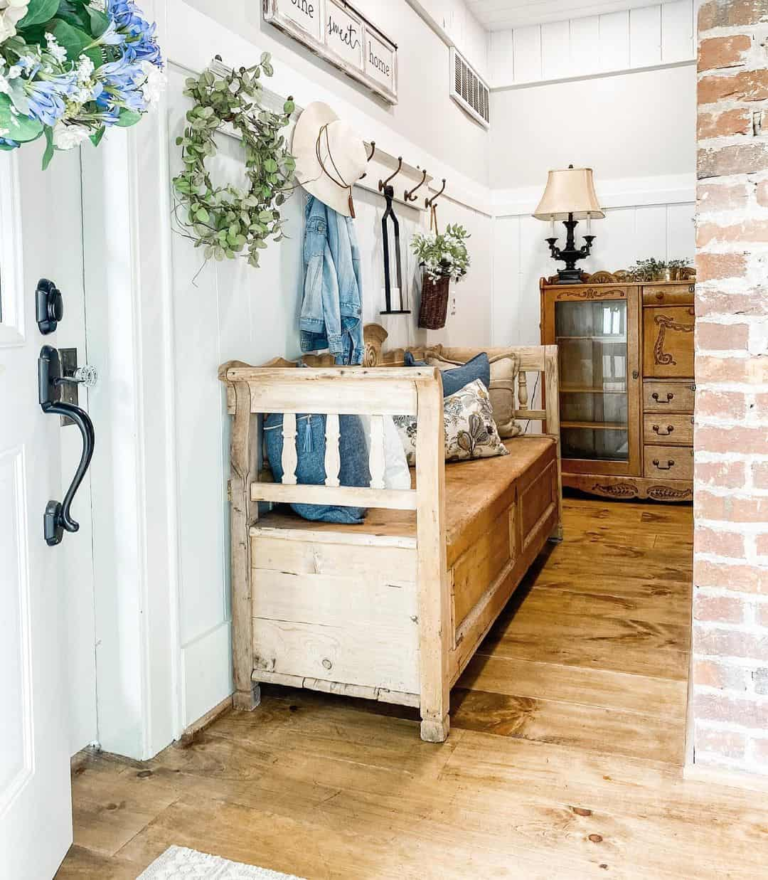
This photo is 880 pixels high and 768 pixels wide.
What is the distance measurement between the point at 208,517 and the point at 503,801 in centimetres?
102

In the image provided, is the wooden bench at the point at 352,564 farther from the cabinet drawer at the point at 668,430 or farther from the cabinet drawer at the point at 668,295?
the cabinet drawer at the point at 668,295

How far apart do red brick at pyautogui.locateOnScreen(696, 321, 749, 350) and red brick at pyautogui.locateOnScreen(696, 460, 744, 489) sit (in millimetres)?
106

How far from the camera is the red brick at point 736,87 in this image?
171 cm

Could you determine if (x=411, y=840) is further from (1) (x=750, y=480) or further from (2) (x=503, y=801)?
(1) (x=750, y=480)

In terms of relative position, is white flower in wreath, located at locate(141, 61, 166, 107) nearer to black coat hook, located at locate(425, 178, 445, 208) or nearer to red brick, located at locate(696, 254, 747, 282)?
red brick, located at locate(696, 254, 747, 282)

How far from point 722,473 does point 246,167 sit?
148cm

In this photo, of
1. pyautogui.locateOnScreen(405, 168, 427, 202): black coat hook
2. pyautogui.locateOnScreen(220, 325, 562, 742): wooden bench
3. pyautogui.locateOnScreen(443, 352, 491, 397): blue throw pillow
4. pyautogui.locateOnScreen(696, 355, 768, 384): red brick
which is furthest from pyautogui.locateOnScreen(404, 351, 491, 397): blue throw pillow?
pyautogui.locateOnScreen(696, 355, 768, 384): red brick

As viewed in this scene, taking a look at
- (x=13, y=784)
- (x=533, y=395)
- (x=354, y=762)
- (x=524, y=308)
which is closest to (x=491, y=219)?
(x=524, y=308)

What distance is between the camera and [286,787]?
1866 millimetres

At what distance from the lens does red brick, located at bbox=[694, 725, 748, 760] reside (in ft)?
6.07

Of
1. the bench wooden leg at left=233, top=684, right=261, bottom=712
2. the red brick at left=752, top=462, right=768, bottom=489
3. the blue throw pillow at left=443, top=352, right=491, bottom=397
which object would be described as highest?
the blue throw pillow at left=443, top=352, right=491, bottom=397

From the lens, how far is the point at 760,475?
1.77 m

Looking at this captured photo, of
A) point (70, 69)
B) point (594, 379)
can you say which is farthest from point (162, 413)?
point (594, 379)

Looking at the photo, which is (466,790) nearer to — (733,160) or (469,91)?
(733,160)
